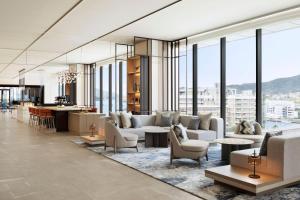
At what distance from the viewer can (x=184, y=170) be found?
557 cm

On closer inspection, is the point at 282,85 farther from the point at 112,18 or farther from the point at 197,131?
the point at 112,18

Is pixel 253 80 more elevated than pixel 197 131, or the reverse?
pixel 253 80

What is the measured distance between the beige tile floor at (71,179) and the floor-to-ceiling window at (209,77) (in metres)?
4.38

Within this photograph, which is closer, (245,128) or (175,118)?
(245,128)

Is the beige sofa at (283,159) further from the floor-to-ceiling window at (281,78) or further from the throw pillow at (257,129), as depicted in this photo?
the floor-to-ceiling window at (281,78)

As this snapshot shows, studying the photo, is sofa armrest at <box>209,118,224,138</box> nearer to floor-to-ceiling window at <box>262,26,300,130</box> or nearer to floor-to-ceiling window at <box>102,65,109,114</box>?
floor-to-ceiling window at <box>262,26,300,130</box>

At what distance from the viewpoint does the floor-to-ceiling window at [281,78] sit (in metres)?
7.43

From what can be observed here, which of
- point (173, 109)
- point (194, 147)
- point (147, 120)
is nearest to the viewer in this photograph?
point (194, 147)

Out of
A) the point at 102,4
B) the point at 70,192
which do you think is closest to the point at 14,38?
the point at 102,4

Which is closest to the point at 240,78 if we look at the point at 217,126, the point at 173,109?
the point at 217,126

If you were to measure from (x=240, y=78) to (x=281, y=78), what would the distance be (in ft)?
4.14

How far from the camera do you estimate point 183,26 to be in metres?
8.57

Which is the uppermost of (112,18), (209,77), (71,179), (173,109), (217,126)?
(112,18)

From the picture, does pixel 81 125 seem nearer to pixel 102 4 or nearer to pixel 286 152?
pixel 102 4
